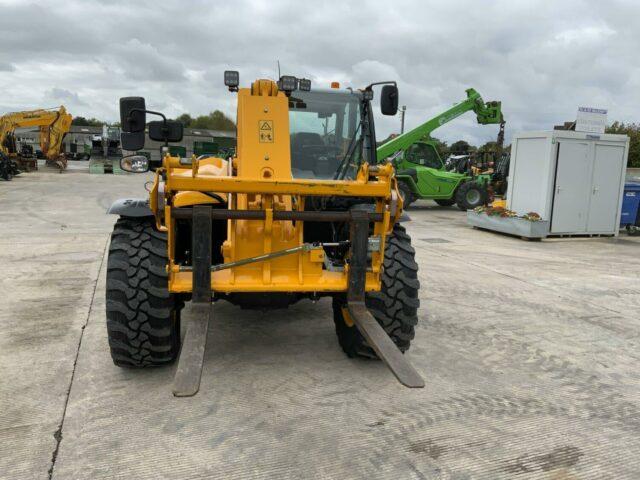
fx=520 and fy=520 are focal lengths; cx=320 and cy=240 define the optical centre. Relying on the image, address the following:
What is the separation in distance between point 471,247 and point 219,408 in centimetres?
758

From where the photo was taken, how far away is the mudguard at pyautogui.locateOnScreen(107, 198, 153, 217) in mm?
3600

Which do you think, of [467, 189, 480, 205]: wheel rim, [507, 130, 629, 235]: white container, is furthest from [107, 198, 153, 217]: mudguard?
[467, 189, 480, 205]: wheel rim

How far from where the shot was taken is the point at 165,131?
3.64 m

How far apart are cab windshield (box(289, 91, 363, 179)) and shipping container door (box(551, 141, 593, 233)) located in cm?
804

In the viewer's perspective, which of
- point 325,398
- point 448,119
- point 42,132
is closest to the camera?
point 325,398

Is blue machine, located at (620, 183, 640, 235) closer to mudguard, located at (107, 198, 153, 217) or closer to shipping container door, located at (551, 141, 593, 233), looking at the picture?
shipping container door, located at (551, 141, 593, 233)

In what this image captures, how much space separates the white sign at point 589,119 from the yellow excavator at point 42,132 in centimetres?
2589

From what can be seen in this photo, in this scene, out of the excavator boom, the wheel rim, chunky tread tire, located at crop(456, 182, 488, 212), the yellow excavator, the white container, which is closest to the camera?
the white container

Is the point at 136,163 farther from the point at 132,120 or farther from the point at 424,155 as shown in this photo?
the point at 424,155

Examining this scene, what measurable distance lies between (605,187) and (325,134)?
376 inches

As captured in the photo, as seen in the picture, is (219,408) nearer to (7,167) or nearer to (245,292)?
(245,292)

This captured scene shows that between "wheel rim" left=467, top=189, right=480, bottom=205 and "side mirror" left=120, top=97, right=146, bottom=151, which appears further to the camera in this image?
"wheel rim" left=467, top=189, right=480, bottom=205

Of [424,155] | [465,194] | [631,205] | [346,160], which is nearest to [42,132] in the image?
[424,155]

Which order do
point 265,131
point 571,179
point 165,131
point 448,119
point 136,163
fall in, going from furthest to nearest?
point 448,119
point 571,179
point 265,131
point 165,131
point 136,163
